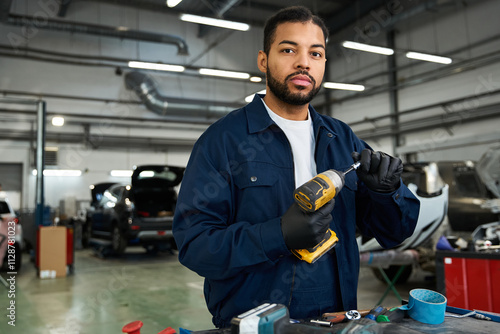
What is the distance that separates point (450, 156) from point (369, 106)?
11.7 feet

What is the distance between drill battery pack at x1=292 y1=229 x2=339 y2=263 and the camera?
3.46ft

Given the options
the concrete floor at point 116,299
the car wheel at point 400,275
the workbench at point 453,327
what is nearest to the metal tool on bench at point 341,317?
the workbench at point 453,327

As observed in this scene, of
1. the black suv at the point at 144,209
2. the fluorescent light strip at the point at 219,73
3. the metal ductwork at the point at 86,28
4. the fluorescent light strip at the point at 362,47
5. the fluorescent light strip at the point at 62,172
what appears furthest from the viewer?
the fluorescent light strip at the point at 62,172

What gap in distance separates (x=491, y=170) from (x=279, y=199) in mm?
4871

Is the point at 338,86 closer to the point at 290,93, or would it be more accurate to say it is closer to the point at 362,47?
the point at 362,47

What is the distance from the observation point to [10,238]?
524 centimetres

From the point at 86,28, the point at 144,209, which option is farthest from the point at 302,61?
the point at 86,28

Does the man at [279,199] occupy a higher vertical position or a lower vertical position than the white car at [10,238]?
higher

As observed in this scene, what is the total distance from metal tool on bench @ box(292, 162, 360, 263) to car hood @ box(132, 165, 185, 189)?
626 cm

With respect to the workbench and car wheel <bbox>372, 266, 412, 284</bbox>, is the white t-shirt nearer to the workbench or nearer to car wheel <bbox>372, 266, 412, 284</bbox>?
the workbench

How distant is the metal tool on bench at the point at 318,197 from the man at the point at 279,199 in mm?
28

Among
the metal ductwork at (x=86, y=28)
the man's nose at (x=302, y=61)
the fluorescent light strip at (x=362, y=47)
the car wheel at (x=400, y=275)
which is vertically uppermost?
the metal ductwork at (x=86, y=28)

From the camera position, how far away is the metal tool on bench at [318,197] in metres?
0.96

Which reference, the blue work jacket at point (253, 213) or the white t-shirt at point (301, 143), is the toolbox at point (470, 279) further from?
the white t-shirt at point (301, 143)
